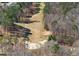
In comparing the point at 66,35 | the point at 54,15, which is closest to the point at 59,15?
the point at 54,15

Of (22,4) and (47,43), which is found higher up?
(22,4)

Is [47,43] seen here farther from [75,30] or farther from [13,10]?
[13,10]

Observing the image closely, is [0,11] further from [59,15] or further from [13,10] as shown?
[59,15]

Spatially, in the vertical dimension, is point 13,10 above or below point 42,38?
above

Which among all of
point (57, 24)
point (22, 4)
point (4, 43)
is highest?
point (22, 4)

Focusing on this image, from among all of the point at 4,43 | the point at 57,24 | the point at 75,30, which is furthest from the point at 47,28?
the point at 4,43

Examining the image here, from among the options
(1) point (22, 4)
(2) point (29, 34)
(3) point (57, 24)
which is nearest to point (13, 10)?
(1) point (22, 4)

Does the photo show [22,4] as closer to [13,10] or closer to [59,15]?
[13,10]
